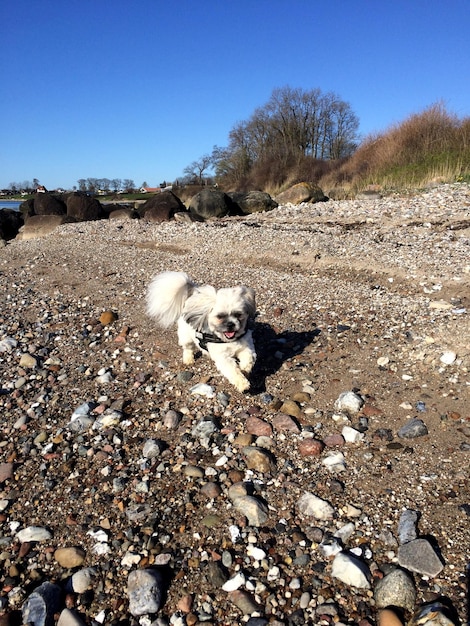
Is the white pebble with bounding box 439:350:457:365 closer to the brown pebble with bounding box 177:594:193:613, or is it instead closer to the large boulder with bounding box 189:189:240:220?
the brown pebble with bounding box 177:594:193:613

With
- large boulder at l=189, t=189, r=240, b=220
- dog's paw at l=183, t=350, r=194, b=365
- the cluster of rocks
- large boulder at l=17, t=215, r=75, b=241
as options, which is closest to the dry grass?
the cluster of rocks

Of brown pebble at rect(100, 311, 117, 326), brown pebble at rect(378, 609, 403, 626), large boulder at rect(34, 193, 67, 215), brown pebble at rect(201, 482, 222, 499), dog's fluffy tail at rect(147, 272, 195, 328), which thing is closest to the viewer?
brown pebble at rect(378, 609, 403, 626)

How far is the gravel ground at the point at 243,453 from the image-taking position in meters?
2.33

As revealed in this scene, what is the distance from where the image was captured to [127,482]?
3135 mm

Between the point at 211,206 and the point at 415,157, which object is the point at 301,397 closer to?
the point at 211,206

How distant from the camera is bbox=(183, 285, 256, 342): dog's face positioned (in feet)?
13.7

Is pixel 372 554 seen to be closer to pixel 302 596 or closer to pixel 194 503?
pixel 302 596

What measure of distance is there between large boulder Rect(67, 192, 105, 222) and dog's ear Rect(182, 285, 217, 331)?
1812 cm

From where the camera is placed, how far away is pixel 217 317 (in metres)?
4.21

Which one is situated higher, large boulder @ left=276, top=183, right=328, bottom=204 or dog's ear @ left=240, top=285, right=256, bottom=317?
large boulder @ left=276, top=183, right=328, bottom=204

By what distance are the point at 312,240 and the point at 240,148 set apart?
125 ft

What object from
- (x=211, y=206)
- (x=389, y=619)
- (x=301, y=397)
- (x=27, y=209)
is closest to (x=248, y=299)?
(x=301, y=397)

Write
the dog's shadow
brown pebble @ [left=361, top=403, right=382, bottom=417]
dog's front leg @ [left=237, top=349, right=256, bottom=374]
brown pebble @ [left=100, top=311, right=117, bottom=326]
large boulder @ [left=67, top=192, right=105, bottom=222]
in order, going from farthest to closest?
large boulder @ [left=67, top=192, right=105, bottom=222]
brown pebble @ [left=100, top=311, right=117, bottom=326]
the dog's shadow
dog's front leg @ [left=237, top=349, right=256, bottom=374]
brown pebble @ [left=361, top=403, right=382, bottom=417]

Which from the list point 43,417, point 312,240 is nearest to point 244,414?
point 43,417
